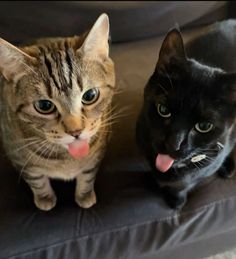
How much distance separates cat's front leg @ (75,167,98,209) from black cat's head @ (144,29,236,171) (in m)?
0.21

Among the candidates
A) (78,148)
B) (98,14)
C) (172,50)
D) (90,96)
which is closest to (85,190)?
(78,148)

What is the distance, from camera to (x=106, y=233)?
3.22 feet

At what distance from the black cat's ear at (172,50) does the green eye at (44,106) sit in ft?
0.85

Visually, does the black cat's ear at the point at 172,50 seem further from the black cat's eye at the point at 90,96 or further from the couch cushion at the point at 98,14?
the couch cushion at the point at 98,14

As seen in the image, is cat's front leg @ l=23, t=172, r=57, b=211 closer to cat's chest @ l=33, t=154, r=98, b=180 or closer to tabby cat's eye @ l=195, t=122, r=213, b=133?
cat's chest @ l=33, t=154, r=98, b=180

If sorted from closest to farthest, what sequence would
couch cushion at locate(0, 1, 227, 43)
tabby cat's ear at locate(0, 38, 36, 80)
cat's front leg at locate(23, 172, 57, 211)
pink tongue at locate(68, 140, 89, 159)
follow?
tabby cat's ear at locate(0, 38, 36, 80)
pink tongue at locate(68, 140, 89, 159)
cat's front leg at locate(23, 172, 57, 211)
couch cushion at locate(0, 1, 227, 43)

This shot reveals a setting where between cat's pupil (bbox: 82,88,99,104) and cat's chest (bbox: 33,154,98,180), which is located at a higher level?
cat's pupil (bbox: 82,88,99,104)

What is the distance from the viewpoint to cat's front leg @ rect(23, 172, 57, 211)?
100 cm

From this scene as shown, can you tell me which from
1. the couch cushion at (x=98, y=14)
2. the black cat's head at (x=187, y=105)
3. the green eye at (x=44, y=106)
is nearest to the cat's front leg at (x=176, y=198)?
the black cat's head at (x=187, y=105)

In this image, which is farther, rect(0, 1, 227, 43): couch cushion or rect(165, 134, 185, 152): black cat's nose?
rect(0, 1, 227, 43): couch cushion

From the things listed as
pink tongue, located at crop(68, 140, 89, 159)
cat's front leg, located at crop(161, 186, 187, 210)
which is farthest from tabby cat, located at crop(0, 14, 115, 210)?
cat's front leg, located at crop(161, 186, 187, 210)

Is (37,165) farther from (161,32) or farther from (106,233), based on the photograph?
(161,32)

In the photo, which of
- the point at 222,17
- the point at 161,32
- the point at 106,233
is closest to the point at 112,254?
the point at 106,233

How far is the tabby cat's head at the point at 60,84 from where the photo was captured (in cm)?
81
